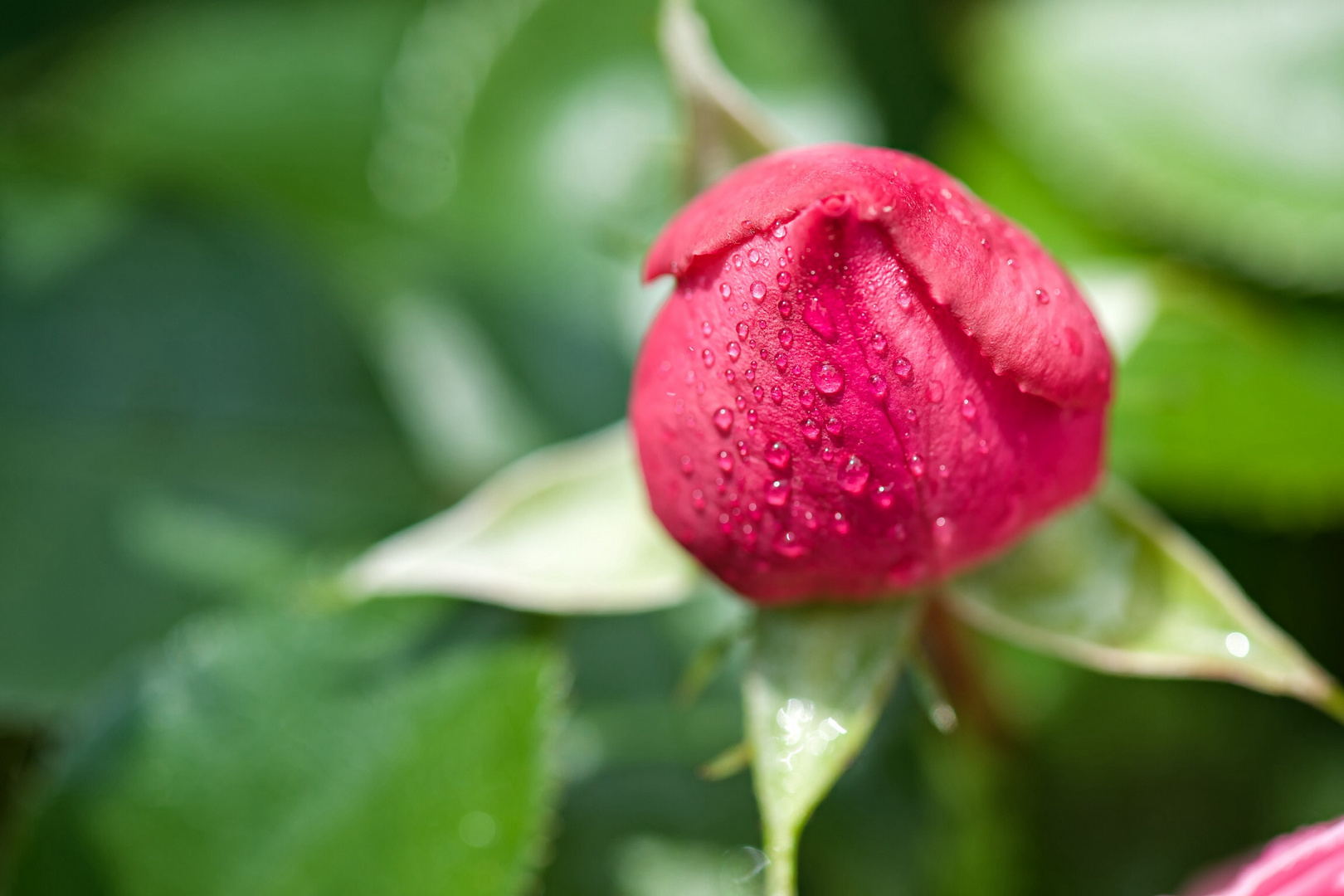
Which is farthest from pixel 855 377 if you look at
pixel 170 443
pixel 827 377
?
pixel 170 443

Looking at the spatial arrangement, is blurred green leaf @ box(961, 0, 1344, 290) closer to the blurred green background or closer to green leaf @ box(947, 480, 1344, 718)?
the blurred green background

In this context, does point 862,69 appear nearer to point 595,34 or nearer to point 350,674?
point 595,34

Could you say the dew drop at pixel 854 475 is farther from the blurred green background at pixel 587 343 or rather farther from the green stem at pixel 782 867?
the blurred green background at pixel 587 343

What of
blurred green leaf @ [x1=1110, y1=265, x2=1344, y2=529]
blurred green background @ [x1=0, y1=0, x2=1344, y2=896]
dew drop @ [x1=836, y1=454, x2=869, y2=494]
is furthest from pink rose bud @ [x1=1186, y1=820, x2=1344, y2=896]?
blurred green leaf @ [x1=1110, y1=265, x2=1344, y2=529]

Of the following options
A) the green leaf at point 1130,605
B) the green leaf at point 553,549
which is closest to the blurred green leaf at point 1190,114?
the green leaf at point 1130,605

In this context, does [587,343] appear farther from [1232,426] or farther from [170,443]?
[1232,426]
